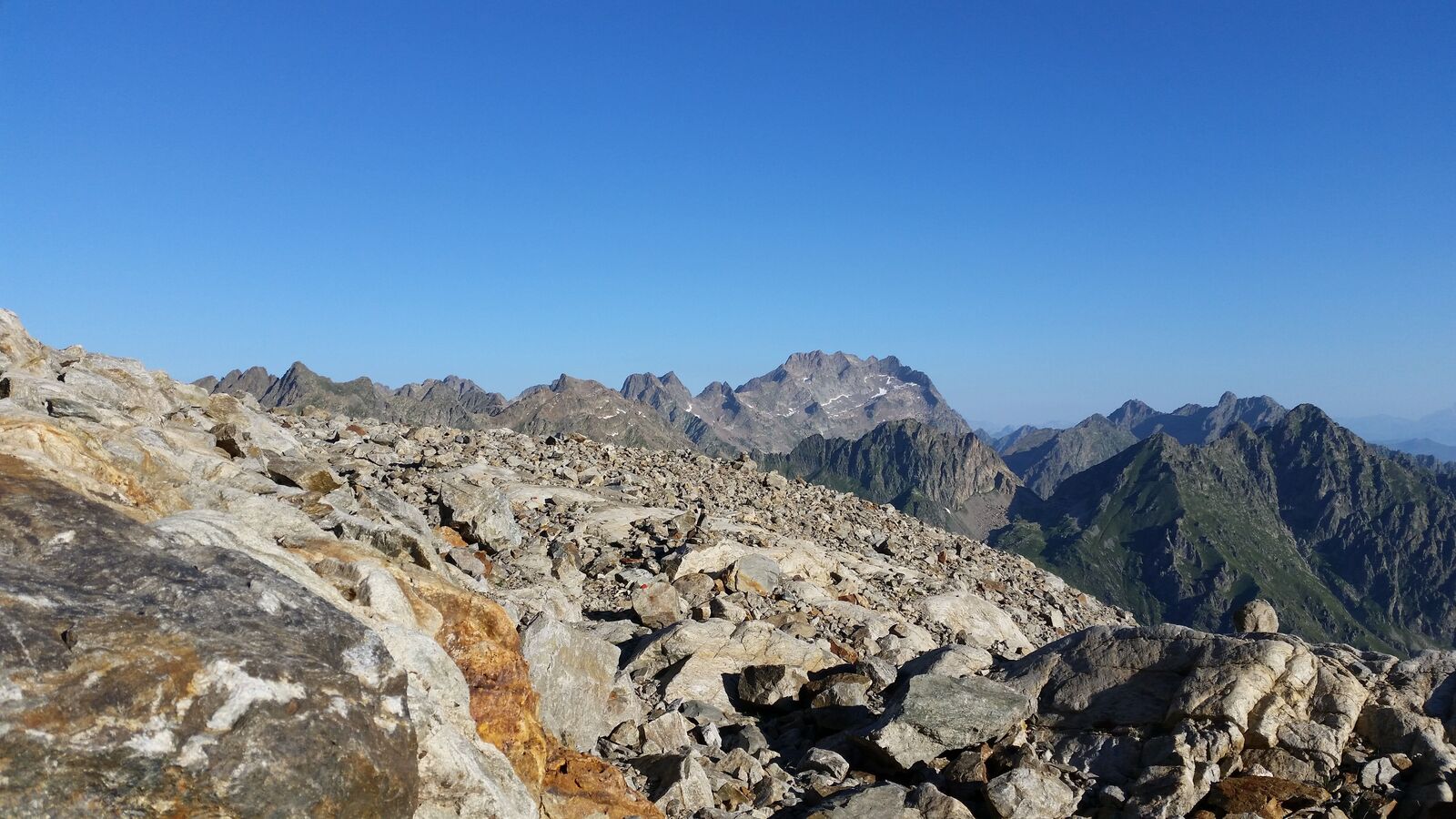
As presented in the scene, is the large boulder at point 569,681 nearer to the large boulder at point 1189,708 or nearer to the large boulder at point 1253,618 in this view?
the large boulder at point 1189,708

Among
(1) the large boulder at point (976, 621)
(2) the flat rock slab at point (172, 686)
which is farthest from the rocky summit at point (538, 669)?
(1) the large boulder at point (976, 621)

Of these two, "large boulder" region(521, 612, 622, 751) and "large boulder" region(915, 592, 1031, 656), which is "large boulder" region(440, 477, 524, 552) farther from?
"large boulder" region(915, 592, 1031, 656)

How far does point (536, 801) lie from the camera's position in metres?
10.2

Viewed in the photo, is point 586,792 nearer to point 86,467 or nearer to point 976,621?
point 86,467

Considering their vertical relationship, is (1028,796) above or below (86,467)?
below

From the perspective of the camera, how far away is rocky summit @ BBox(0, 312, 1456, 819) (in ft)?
22.4

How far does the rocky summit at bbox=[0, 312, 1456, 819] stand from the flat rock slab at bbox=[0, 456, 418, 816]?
0.9 inches

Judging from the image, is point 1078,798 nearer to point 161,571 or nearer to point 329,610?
point 329,610

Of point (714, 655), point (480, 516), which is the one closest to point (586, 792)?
point (714, 655)

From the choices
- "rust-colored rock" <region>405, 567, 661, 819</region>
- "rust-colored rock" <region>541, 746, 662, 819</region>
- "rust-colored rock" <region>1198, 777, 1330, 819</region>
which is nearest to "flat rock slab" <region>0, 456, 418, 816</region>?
"rust-colored rock" <region>405, 567, 661, 819</region>

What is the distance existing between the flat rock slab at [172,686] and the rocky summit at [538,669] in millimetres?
24

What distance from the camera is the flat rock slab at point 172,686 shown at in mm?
6246

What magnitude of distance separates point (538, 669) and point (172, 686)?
724cm

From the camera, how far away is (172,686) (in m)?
6.78
